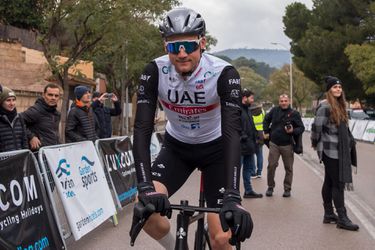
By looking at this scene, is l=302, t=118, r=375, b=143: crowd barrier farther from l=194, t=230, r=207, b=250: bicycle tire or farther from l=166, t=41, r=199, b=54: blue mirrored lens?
l=166, t=41, r=199, b=54: blue mirrored lens

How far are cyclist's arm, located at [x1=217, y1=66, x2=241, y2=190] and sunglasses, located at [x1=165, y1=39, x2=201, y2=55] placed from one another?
36 centimetres

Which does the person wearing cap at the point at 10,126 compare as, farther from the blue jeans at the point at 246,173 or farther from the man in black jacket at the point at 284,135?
the man in black jacket at the point at 284,135

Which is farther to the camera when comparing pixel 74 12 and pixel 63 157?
pixel 74 12

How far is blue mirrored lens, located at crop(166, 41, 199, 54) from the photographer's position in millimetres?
3270

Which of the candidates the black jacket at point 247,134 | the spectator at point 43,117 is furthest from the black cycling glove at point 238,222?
the black jacket at point 247,134

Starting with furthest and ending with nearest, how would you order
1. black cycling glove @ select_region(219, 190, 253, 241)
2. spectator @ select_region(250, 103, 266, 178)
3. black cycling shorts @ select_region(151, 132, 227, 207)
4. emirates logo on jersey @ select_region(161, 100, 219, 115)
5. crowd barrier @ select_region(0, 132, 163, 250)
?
spectator @ select_region(250, 103, 266, 178), crowd barrier @ select_region(0, 132, 163, 250), black cycling shorts @ select_region(151, 132, 227, 207), emirates logo on jersey @ select_region(161, 100, 219, 115), black cycling glove @ select_region(219, 190, 253, 241)

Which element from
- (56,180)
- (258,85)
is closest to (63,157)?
(56,180)

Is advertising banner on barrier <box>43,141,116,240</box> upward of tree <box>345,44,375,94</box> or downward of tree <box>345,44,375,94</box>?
downward

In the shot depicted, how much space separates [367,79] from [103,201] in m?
29.6

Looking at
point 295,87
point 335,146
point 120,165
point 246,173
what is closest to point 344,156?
point 335,146

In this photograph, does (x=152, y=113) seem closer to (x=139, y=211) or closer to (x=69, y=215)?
(x=139, y=211)

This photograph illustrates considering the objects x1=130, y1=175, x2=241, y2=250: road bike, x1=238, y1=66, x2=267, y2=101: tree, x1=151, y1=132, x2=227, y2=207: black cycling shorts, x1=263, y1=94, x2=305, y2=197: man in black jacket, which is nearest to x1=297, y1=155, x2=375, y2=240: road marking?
x1=263, y1=94, x2=305, y2=197: man in black jacket

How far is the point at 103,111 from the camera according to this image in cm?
1199

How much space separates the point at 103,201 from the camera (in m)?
7.44
